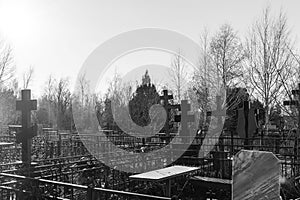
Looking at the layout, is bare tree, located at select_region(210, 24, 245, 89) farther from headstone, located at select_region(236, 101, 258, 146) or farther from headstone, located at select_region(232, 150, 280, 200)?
headstone, located at select_region(232, 150, 280, 200)

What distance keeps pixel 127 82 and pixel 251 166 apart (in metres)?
32.5

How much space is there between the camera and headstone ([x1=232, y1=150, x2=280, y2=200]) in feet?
10.2

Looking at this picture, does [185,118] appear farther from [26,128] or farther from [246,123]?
[26,128]

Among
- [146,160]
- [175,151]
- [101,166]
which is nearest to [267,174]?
[101,166]

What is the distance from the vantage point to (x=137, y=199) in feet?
13.3

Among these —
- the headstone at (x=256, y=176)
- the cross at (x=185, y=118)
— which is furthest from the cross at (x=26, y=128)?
the headstone at (x=256, y=176)

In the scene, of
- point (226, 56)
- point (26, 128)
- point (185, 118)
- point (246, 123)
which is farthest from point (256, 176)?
point (226, 56)

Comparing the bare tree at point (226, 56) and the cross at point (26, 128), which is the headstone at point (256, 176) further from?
the bare tree at point (226, 56)

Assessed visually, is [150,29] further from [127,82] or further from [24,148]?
[127,82]

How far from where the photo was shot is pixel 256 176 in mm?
3164

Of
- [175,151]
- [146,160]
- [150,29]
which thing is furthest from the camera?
[150,29]

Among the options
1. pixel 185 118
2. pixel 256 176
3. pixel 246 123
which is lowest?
pixel 256 176

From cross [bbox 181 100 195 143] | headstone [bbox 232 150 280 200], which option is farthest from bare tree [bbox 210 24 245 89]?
headstone [bbox 232 150 280 200]

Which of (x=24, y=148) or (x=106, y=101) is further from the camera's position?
(x=106, y=101)
